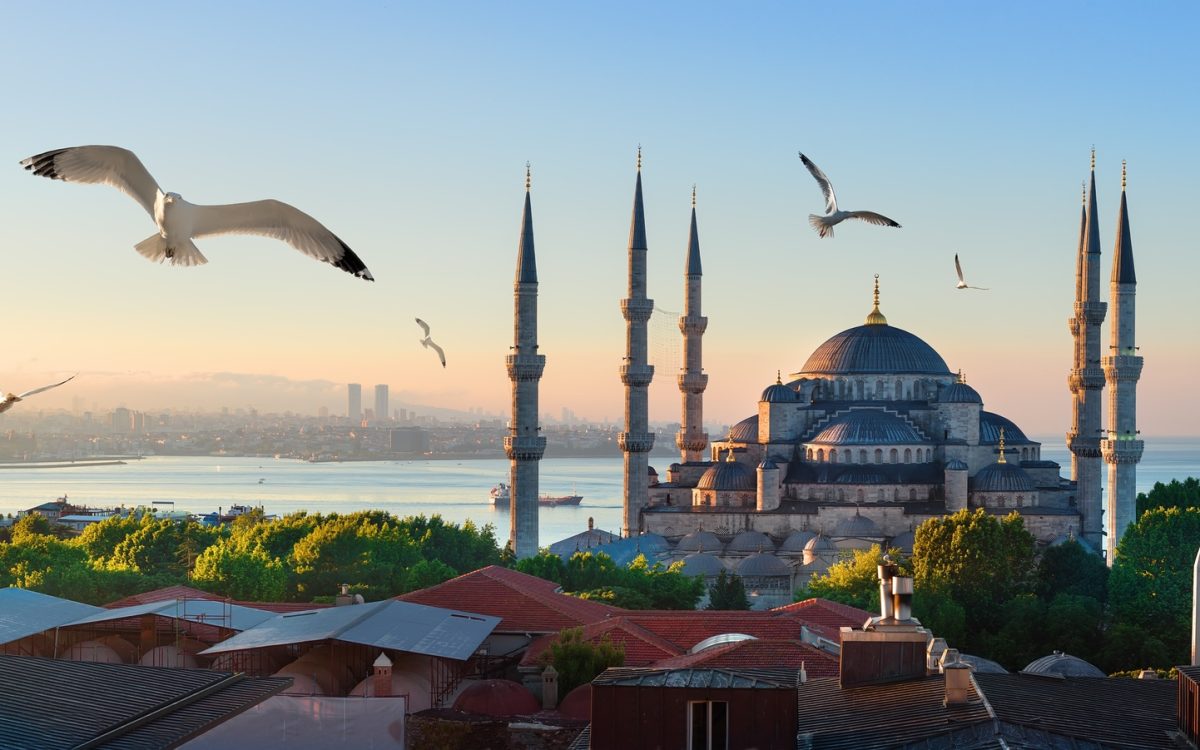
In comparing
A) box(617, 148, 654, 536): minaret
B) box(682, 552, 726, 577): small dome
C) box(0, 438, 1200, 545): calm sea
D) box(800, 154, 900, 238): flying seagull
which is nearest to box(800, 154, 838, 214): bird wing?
box(800, 154, 900, 238): flying seagull

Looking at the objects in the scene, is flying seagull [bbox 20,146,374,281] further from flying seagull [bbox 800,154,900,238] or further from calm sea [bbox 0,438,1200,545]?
calm sea [bbox 0,438,1200,545]

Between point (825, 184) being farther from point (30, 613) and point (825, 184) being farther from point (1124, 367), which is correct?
point (1124, 367)

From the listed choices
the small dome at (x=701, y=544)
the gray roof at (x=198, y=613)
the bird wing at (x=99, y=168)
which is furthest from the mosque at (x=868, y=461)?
the bird wing at (x=99, y=168)

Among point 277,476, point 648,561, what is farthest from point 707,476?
point 277,476

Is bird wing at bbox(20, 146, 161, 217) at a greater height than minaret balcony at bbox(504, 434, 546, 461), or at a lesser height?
greater

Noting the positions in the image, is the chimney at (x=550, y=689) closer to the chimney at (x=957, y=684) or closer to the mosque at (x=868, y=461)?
the chimney at (x=957, y=684)

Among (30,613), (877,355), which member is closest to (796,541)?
(877,355)
